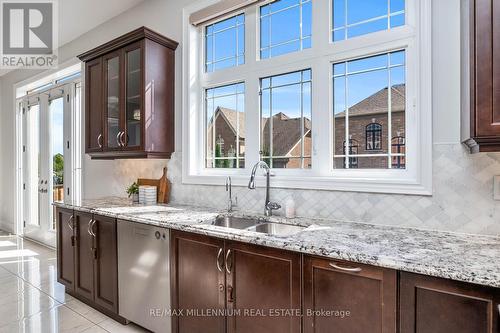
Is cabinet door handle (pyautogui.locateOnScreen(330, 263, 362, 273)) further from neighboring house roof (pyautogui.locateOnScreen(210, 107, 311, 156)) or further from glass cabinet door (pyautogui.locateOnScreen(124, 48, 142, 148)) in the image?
glass cabinet door (pyautogui.locateOnScreen(124, 48, 142, 148))

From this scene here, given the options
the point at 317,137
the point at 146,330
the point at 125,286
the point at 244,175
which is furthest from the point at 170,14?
the point at 146,330

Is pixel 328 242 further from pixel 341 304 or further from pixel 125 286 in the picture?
pixel 125 286

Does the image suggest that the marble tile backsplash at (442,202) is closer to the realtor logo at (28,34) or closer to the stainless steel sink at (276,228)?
the stainless steel sink at (276,228)

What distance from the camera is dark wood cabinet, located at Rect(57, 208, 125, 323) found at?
2.46 meters

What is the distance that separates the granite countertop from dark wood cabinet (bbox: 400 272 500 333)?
55mm

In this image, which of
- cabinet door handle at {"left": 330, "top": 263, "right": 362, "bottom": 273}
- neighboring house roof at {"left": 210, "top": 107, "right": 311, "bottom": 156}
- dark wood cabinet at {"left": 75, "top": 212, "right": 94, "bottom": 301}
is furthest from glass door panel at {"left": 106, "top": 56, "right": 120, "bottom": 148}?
cabinet door handle at {"left": 330, "top": 263, "right": 362, "bottom": 273}

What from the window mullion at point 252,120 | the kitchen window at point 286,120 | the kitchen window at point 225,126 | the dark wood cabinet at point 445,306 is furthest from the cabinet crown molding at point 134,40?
the dark wood cabinet at point 445,306

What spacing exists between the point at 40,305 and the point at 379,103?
3.28 metres

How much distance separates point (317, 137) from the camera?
2.19 meters

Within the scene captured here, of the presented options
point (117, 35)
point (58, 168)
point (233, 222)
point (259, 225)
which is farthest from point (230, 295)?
point (58, 168)

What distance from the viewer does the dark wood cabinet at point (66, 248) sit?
9.46 ft

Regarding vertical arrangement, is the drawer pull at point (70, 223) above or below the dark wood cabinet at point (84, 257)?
above

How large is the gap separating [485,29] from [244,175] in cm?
177

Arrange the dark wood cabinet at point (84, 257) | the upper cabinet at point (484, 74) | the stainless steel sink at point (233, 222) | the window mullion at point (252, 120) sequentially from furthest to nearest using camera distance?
1. the dark wood cabinet at point (84, 257)
2. the window mullion at point (252, 120)
3. the stainless steel sink at point (233, 222)
4. the upper cabinet at point (484, 74)
